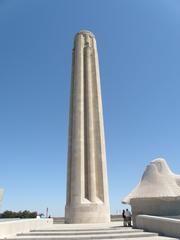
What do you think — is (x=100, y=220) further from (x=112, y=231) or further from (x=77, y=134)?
(x=112, y=231)

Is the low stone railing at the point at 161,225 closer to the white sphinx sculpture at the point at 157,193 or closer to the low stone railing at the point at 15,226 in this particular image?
the white sphinx sculpture at the point at 157,193

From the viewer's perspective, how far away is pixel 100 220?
25438mm

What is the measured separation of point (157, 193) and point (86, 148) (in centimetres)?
1414

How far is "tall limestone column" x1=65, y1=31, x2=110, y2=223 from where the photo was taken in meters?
26.1

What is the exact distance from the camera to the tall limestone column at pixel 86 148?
26.1 meters

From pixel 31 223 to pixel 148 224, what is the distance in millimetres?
6865

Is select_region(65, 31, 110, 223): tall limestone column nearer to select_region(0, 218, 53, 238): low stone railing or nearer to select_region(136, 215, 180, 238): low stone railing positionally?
select_region(0, 218, 53, 238): low stone railing

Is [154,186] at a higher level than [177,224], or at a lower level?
higher

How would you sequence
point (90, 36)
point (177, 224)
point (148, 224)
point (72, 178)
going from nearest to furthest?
point (177, 224)
point (148, 224)
point (72, 178)
point (90, 36)

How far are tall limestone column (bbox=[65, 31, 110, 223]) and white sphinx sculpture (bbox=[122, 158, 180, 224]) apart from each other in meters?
10.3

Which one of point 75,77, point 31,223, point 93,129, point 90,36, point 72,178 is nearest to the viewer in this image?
point 31,223

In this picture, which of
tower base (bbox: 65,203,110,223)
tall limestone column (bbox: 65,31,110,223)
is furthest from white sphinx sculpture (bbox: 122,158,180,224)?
tall limestone column (bbox: 65,31,110,223)

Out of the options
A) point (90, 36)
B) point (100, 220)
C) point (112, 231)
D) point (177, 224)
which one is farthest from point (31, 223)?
point (90, 36)

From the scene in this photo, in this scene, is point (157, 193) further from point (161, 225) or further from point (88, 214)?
point (88, 214)
